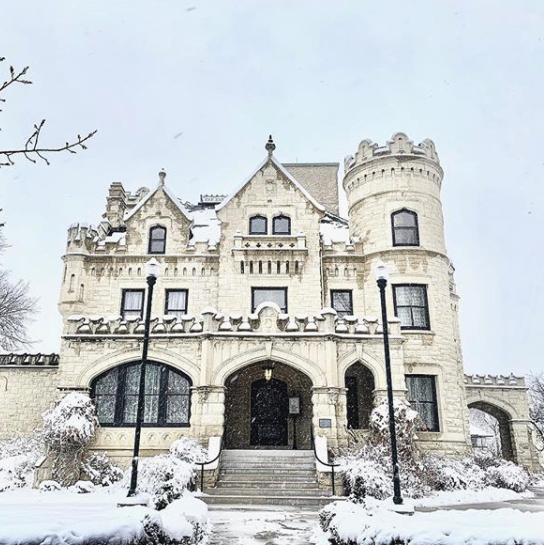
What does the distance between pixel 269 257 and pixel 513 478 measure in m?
12.6

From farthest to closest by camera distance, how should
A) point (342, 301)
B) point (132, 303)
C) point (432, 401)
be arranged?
point (342, 301), point (132, 303), point (432, 401)

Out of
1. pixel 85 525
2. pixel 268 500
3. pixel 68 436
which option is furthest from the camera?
pixel 68 436

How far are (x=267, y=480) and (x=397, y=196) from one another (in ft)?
45.0

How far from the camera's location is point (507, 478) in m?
20.5

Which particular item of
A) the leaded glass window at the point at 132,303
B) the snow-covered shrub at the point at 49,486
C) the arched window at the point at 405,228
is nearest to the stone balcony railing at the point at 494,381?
the arched window at the point at 405,228

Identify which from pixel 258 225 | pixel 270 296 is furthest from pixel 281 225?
pixel 270 296

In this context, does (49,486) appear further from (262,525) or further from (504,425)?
(504,425)

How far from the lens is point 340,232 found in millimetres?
27453

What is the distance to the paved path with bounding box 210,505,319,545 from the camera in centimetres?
991

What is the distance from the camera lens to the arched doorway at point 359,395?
885 inches

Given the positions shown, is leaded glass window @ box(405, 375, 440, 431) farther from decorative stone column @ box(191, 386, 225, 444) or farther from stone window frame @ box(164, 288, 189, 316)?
stone window frame @ box(164, 288, 189, 316)

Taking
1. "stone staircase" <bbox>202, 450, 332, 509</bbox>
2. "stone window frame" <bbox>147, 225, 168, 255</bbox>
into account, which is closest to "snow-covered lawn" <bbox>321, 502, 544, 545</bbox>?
"stone staircase" <bbox>202, 450, 332, 509</bbox>

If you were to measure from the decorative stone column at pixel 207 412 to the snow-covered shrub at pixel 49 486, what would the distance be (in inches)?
176

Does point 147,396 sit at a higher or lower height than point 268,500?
higher
